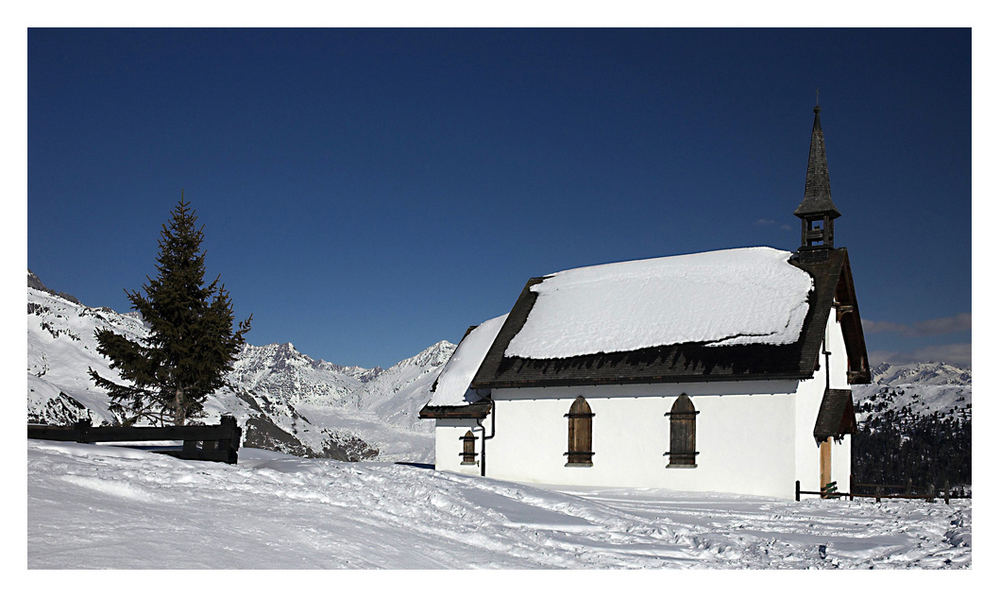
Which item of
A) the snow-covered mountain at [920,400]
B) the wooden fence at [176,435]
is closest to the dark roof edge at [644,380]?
the wooden fence at [176,435]

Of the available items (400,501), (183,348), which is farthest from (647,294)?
(400,501)

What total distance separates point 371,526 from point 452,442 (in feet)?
63.2

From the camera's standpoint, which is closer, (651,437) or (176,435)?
(176,435)

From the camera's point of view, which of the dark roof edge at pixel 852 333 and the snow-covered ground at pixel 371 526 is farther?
the dark roof edge at pixel 852 333

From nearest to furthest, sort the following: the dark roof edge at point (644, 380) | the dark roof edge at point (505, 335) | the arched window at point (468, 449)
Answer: the dark roof edge at point (644, 380)
the dark roof edge at point (505, 335)
the arched window at point (468, 449)

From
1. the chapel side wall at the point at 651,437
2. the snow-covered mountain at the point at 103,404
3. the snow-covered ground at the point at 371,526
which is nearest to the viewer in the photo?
the snow-covered ground at the point at 371,526

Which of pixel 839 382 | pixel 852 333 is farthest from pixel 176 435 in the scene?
pixel 852 333

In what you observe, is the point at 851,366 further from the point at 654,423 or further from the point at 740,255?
the point at 654,423

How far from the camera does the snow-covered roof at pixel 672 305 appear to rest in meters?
24.3

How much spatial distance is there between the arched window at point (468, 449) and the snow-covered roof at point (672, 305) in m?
3.47

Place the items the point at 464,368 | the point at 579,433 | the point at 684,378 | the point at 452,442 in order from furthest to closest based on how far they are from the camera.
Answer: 1. the point at 464,368
2. the point at 452,442
3. the point at 579,433
4. the point at 684,378

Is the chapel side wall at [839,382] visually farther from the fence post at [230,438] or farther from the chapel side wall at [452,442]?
the fence post at [230,438]

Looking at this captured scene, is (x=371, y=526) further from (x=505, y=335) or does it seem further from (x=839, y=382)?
(x=839, y=382)

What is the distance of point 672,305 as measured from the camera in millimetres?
26578
